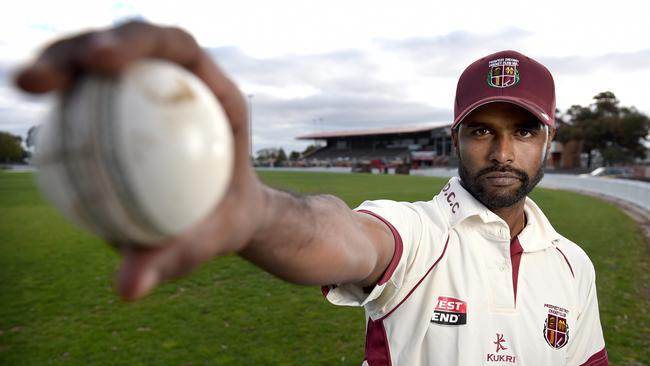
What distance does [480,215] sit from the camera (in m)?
1.85

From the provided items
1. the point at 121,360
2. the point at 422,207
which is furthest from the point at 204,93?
the point at 121,360

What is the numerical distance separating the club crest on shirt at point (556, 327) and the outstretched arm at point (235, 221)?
82cm

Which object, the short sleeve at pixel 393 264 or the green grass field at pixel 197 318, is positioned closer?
the short sleeve at pixel 393 264

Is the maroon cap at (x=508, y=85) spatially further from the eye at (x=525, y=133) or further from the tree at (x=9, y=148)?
the tree at (x=9, y=148)

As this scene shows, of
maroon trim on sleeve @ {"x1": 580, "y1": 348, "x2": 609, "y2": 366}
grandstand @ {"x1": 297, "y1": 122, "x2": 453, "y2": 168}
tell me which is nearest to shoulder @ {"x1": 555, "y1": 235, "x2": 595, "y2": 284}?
maroon trim on sleeve @ {"x1": 580, "y1": 348, "x2": 609, "y2": 366}

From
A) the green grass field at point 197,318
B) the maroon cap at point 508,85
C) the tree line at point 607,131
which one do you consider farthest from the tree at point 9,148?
the maroon cap at point 508,85

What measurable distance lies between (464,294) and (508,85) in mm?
979

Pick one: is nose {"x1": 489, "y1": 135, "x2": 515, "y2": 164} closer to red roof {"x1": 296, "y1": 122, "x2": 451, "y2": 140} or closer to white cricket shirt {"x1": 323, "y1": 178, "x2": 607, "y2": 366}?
white cricket shirt {"x1": 323, "y1": 178, "x2": 607, "y2": 366}

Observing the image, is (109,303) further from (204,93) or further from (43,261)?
(204,93)

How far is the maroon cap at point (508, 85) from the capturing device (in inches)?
79.6

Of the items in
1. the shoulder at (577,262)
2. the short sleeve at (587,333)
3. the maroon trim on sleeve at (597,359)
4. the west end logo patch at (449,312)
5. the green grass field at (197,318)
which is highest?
the shoulder at (577,262)

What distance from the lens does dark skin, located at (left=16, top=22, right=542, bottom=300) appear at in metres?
0.64

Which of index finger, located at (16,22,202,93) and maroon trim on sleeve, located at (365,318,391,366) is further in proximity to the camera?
maroon trim on sleeve, located at (365,318,391,366)

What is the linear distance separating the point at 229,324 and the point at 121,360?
123cm
